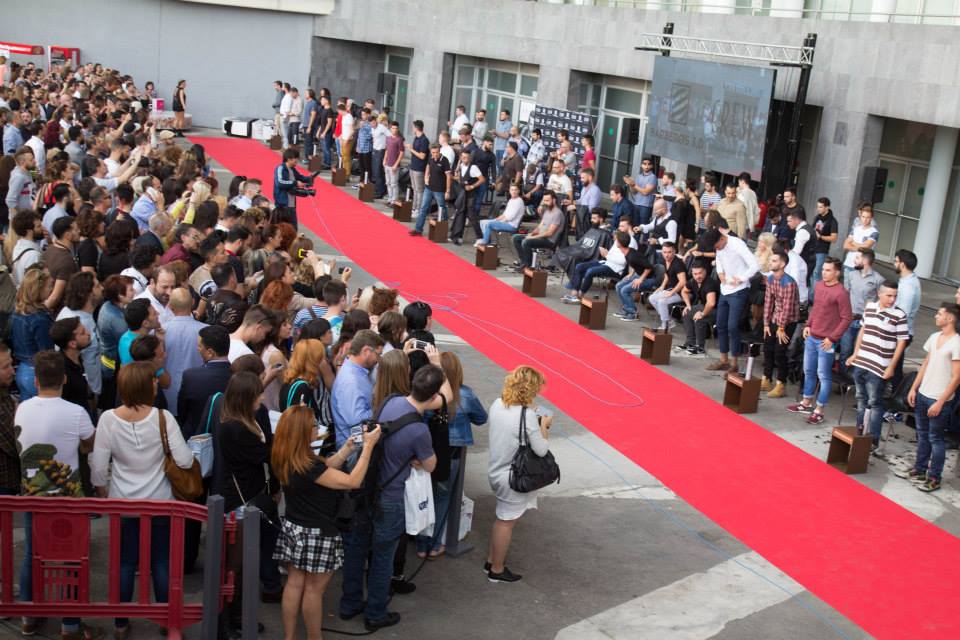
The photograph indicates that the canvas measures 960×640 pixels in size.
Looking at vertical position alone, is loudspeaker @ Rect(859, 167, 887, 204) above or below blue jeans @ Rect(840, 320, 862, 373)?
above

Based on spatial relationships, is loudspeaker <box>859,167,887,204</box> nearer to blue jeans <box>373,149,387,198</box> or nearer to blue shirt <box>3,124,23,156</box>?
blue jeans <box>373,149,387,198</box>

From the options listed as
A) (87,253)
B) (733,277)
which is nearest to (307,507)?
(87,253)

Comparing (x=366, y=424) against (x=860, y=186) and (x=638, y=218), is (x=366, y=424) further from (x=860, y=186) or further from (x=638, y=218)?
(x=860, y=186)

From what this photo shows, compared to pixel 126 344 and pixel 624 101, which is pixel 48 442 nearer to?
pixel 126 344

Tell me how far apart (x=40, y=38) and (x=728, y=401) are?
30.3m

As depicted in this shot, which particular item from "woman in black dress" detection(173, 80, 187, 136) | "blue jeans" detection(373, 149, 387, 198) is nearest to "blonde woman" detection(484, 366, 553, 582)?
"blue jeans" detection(373, 149, 387, 198)

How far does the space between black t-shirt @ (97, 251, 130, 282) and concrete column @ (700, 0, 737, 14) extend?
15.9 metres

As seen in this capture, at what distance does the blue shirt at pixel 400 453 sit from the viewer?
6715 millimetres

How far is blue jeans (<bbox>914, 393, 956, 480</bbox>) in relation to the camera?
9777mm

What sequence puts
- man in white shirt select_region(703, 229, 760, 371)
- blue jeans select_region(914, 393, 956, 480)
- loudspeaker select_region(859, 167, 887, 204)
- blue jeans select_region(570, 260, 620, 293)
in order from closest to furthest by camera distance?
blue jeans select_region(914, 393, 956, 480) < man in white shirt select_region(703, 229, 760, 371) < blue jeans select_region(570, 260, 620, 293) < loudspeaker select_region(859, 167, 887, 204)

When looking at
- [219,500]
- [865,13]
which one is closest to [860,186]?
[865,13]

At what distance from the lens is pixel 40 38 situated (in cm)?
3484

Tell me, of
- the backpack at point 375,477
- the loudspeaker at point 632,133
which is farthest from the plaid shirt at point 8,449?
the loudspeaker at point 632,133

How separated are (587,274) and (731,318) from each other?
3086 millimetres
